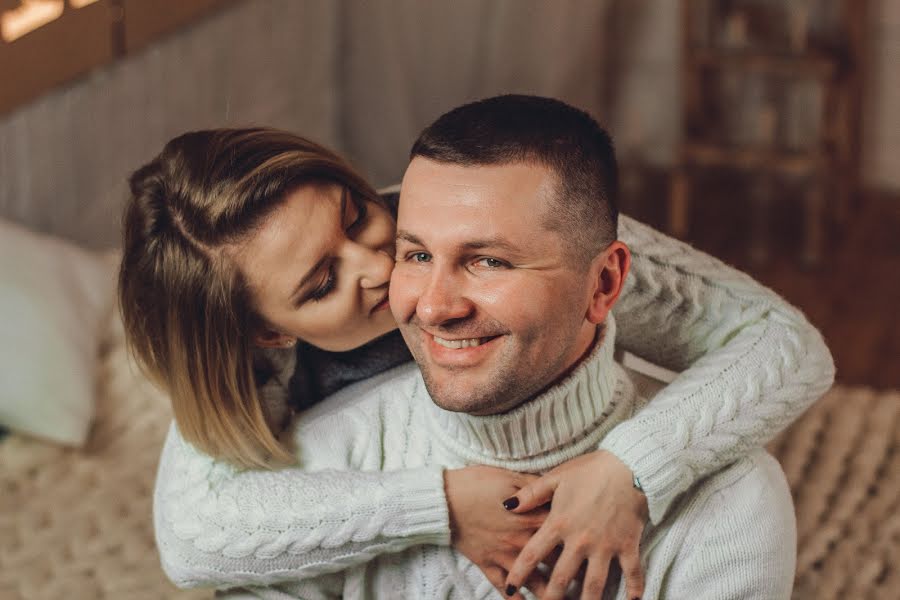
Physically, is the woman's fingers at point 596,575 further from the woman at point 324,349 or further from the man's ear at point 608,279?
the man's ear at point 608,279

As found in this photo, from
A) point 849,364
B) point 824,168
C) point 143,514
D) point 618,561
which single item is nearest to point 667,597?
point 618,561

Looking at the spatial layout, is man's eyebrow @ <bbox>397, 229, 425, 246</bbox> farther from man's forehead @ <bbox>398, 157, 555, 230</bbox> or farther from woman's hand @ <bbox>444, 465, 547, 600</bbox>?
woman's hand @ <bbox>444, 465, 547, 600</bbox>

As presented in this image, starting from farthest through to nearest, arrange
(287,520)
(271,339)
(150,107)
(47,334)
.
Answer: (150,107), (47,334), (271,339), (287,520)

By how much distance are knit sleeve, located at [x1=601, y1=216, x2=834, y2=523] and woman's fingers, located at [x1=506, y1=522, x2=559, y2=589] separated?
106 millimetres

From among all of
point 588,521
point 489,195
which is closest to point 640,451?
point 588,521

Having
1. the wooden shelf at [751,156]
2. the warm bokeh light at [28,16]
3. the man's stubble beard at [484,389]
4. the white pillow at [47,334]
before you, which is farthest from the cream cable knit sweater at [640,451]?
the wooden shelf at [751,156]

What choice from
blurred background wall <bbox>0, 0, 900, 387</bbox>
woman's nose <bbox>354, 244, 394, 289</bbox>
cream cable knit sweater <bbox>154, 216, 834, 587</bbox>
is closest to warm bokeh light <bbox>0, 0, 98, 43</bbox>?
blurred background wall <bbox>0, 0, 900, 387</bbox>

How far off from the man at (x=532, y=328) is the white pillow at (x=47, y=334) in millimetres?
975

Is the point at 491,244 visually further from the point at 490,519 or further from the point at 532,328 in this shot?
the point at 490,519

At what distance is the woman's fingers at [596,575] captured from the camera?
1204mm

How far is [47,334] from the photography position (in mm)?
2150

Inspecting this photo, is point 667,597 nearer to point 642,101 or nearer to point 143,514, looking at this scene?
point 143,514

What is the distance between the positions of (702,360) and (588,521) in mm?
279

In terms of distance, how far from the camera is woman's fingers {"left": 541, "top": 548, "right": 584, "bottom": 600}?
1.20m
